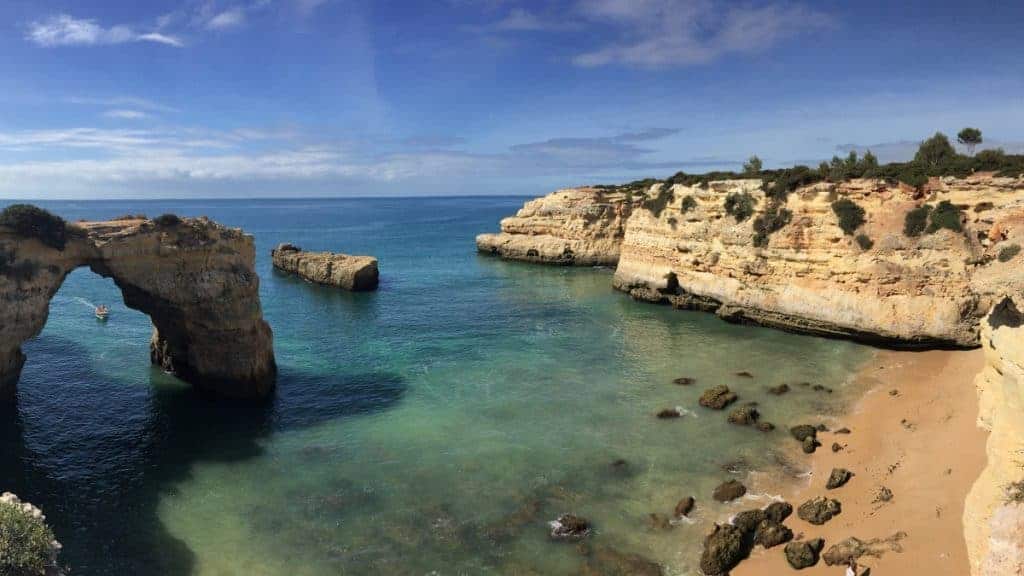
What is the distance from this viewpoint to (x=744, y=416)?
22.4 meters

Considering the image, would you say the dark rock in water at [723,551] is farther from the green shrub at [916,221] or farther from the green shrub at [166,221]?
the green shrub at [916,221]

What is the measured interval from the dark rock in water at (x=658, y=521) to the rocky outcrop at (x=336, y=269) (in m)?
39.5

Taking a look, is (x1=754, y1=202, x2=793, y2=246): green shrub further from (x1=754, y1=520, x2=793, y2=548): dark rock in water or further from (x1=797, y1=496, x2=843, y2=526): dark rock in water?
(x1=754, y1=520, x2=793, y2=548): dark rock in water

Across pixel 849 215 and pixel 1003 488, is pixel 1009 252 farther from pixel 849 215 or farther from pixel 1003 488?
pixel 1003 488

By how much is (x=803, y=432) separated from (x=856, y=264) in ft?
53.2

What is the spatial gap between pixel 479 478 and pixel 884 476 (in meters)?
13.0

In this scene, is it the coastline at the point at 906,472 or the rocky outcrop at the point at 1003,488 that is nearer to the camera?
the rocky outcrop at the point at 1003,488

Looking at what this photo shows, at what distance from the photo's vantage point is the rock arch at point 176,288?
67.9ft

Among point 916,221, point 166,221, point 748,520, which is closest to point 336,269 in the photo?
point 166,221

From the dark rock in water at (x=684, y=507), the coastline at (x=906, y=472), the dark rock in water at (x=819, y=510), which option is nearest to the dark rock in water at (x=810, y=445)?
the coastline at (x=906, y=472)

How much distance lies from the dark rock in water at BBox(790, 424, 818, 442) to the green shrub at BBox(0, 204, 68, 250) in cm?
2871

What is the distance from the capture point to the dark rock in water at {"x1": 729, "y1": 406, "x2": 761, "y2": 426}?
22.2m

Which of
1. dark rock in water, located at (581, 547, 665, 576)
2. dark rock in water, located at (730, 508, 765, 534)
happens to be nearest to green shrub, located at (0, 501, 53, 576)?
dark rock in water, located at (581, 547, 665, 576)

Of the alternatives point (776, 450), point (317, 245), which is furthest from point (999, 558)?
point (317, 245)
